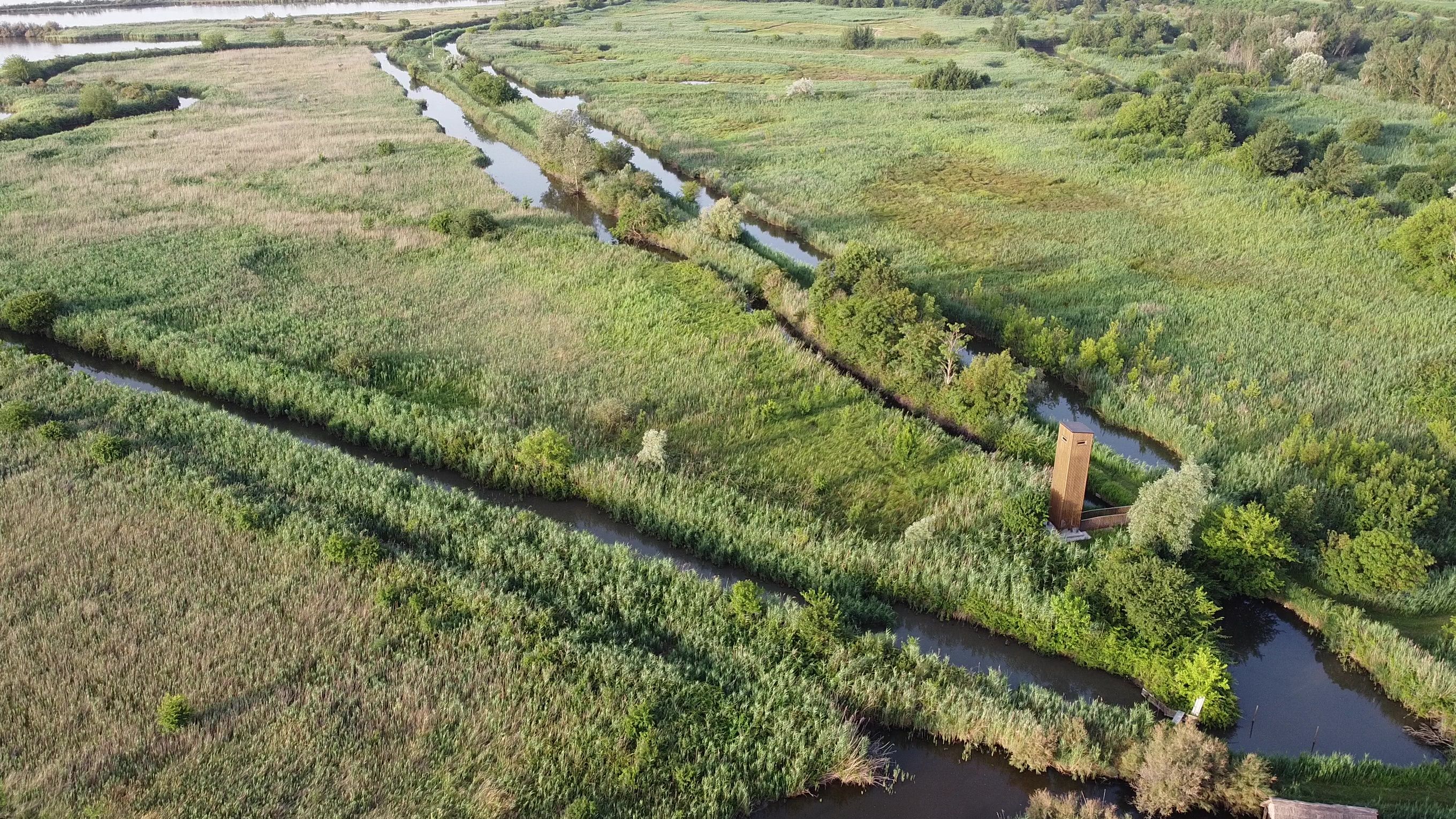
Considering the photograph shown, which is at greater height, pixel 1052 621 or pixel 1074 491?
pixel 1074 491

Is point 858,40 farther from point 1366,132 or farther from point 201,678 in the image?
point 201,678

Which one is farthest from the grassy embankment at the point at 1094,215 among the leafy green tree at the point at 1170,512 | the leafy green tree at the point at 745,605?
the leafy green tree at the point at 745,605

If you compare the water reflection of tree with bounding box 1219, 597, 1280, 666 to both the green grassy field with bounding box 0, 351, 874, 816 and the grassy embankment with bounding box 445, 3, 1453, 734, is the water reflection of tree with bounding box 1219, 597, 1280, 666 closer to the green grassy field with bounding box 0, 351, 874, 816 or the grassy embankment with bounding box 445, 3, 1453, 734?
the grassy embankment with bounding box 445, 3, 1453, 734

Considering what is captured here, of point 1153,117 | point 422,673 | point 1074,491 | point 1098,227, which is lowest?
point 422,673

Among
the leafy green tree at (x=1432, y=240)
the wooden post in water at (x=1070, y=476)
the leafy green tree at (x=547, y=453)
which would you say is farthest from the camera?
the leafy green tree at (x=1432, y=240)

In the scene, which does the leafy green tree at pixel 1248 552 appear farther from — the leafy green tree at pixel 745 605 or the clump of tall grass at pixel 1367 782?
the leafy green tree at pixel 745 605

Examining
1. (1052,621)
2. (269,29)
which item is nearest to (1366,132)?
(1052,621)

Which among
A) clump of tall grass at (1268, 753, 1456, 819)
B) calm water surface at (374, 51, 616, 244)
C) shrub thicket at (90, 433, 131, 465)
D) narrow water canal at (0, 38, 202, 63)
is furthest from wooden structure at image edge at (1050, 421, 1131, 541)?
narrow water canal at (0, 38, 202, 63)
